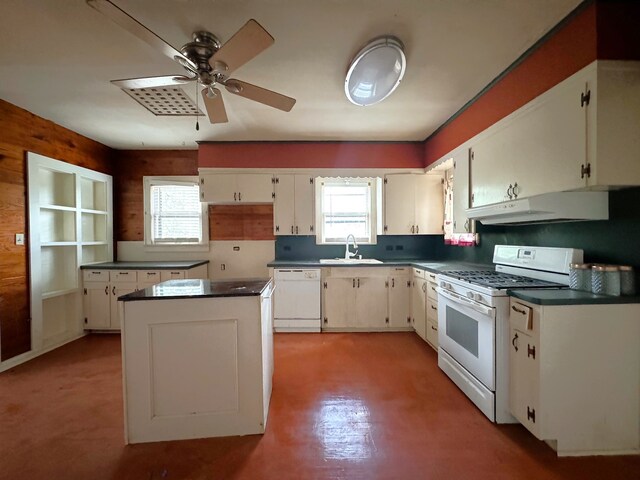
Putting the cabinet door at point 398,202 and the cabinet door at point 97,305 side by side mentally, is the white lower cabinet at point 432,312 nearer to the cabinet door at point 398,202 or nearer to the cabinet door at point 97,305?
the cabinet door at point 398,202

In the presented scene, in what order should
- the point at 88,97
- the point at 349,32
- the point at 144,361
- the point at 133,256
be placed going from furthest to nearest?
the point at 133,256
the point at 88,97
the point at 349,32
the point at 144,361

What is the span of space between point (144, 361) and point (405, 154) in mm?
3690

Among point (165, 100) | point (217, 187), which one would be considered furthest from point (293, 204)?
point (165, 100)

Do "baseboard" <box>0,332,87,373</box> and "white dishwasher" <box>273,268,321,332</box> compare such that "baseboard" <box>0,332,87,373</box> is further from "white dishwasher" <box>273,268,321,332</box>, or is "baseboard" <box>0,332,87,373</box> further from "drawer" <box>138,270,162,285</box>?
"white dishwasher" <box>273,268,321,332</box>

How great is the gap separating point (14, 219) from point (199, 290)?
8.46 ft

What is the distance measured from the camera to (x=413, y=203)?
384 centimetres

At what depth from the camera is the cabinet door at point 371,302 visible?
357 centimetres

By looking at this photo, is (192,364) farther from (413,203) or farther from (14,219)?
(413,203)

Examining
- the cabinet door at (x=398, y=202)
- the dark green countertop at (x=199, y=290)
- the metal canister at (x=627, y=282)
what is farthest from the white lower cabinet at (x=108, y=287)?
the metal canister at (x=627, y=282)

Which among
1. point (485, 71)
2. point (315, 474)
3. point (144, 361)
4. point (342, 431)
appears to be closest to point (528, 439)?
point (342, 431)

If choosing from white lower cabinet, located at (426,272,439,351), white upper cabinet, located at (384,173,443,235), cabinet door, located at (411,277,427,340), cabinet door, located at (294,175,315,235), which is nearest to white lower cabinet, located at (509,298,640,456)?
white lower cabinet, located at (426,272,439,351)

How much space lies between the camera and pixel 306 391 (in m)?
2.29

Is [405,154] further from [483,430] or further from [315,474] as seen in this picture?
[315,474]

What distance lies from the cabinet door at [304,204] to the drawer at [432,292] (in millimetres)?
1632
